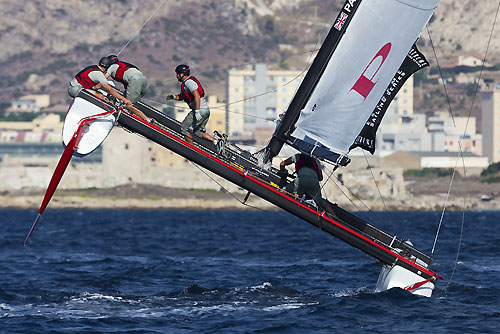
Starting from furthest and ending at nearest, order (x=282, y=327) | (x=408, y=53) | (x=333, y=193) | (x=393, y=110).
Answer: (x=393, y=110)
(x=333, y=193)
(x=408, y=53)
(x=282, y=327)

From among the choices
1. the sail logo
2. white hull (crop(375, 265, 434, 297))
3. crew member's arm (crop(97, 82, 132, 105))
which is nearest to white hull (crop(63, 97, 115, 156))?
crew member's arm (crop(97, 82, 132, 105))

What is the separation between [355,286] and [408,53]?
5.96 m

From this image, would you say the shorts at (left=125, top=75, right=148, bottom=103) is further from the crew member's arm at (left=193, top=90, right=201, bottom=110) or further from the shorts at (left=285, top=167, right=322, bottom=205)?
the shorts at (left=285, top=167, right=322, bottom=205)

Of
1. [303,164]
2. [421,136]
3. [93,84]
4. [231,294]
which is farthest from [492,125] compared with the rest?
[93,84]

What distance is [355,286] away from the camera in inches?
906

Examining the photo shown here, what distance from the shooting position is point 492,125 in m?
152

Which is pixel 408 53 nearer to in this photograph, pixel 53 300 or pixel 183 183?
pixel 53 300

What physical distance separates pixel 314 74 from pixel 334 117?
0.88 metres

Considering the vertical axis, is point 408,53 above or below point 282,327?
above

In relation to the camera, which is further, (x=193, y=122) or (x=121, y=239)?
(x=121, y=239)

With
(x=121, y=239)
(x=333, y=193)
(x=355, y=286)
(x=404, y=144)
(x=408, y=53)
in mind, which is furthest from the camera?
(x=404, y=144)

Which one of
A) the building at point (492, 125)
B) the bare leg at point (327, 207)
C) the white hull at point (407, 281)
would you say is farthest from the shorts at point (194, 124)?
the building at point (492, 125)

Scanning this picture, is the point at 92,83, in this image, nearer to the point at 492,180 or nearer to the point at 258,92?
the point at 492,180

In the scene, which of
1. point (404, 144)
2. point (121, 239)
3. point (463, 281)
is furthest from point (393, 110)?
point (463, 281)
